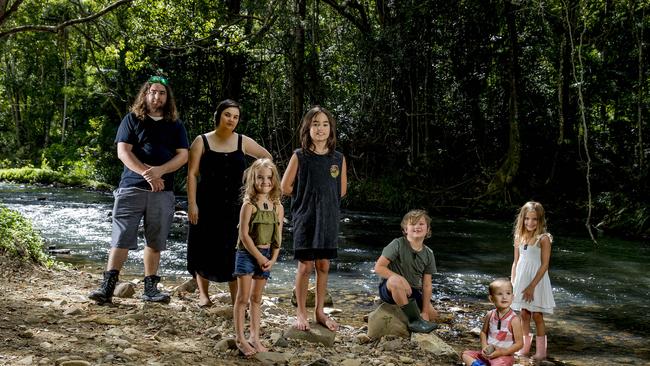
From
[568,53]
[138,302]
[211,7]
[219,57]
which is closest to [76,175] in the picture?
[219,57]

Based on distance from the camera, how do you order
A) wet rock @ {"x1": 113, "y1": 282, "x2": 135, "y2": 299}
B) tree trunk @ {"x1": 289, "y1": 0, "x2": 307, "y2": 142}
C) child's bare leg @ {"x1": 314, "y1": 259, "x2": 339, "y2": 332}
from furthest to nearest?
1. tree trunk @ {"x1": 289, "y1": 0, "x2": 307, "y2": 142}
2. wet rock @ {"x1": 113, "y1": 282, "x2": 135, "y2": 299}
3. child's bare leg @ {"x1": 314, "y1": 259, "x2": 339, "y2": 332}

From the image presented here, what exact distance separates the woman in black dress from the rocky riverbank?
1.41 feet

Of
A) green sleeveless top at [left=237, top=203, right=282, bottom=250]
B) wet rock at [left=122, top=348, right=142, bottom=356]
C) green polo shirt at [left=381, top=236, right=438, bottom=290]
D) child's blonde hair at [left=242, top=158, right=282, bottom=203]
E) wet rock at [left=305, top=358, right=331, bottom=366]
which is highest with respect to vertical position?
child's blonde hair at [left=242, top=158, right=282, bottom=203]

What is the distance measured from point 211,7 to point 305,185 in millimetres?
15205

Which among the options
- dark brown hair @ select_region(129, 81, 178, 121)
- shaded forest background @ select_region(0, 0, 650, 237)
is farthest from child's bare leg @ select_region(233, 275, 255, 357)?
shaded forest background @ select_region(0, 0, 650, 237)

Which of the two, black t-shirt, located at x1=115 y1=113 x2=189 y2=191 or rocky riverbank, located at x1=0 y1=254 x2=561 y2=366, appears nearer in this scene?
rocky riverbank, located at x1=0 y1=254 x2=561 y2=366

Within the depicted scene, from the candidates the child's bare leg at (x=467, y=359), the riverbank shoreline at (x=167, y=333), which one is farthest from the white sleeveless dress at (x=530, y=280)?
the child's bare leg at (x=467, y=359)

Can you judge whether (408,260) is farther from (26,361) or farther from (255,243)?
(26,361)

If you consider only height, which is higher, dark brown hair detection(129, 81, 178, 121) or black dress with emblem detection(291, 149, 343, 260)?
dark brown hair detection(129, 81, 178, 121)

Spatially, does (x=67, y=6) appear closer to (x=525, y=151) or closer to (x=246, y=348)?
(x=525, y=151)

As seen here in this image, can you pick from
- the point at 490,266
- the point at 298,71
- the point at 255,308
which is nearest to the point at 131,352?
the point at 255,308

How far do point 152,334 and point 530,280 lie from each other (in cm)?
325

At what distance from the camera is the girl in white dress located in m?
5.05

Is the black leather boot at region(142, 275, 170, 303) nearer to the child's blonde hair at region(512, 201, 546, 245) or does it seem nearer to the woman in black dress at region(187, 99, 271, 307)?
the woman in black dress at region(187, 99, 271, 307)
